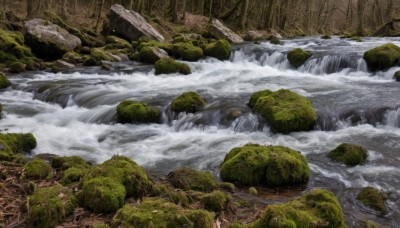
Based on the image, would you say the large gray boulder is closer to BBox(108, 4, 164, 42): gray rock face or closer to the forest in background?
the forest in background

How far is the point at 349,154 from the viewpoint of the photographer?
25.2 feet

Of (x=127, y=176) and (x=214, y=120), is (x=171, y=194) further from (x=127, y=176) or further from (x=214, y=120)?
(x=214, y=120)

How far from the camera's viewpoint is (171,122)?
10742mm

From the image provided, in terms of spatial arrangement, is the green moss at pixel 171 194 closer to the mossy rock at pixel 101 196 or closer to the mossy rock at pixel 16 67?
the mossy rock at pixel 101 196

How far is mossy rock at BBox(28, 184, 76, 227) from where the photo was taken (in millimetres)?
4371

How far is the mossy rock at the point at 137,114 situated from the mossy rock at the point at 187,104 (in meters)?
0.50

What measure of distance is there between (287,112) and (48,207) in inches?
256

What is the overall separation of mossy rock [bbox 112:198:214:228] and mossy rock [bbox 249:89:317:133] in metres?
5.41

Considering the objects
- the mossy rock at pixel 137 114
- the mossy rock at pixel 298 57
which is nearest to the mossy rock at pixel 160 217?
the mossy rock at pixel 137 114

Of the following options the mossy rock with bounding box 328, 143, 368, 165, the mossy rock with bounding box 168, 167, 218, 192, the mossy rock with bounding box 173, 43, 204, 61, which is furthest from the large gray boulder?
the mossy rock with bounding box 328, 143, 368, 165

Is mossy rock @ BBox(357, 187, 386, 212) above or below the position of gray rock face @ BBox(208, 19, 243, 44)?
below

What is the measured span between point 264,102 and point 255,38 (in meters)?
21.0

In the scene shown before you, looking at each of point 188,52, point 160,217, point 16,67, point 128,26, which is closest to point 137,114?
point 160,217

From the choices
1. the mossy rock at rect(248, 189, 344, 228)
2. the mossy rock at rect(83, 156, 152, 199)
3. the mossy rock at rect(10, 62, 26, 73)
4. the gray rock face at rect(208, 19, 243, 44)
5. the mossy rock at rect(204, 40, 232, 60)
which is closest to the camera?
the mossy rock at rect(248, 189, 344, 228)
